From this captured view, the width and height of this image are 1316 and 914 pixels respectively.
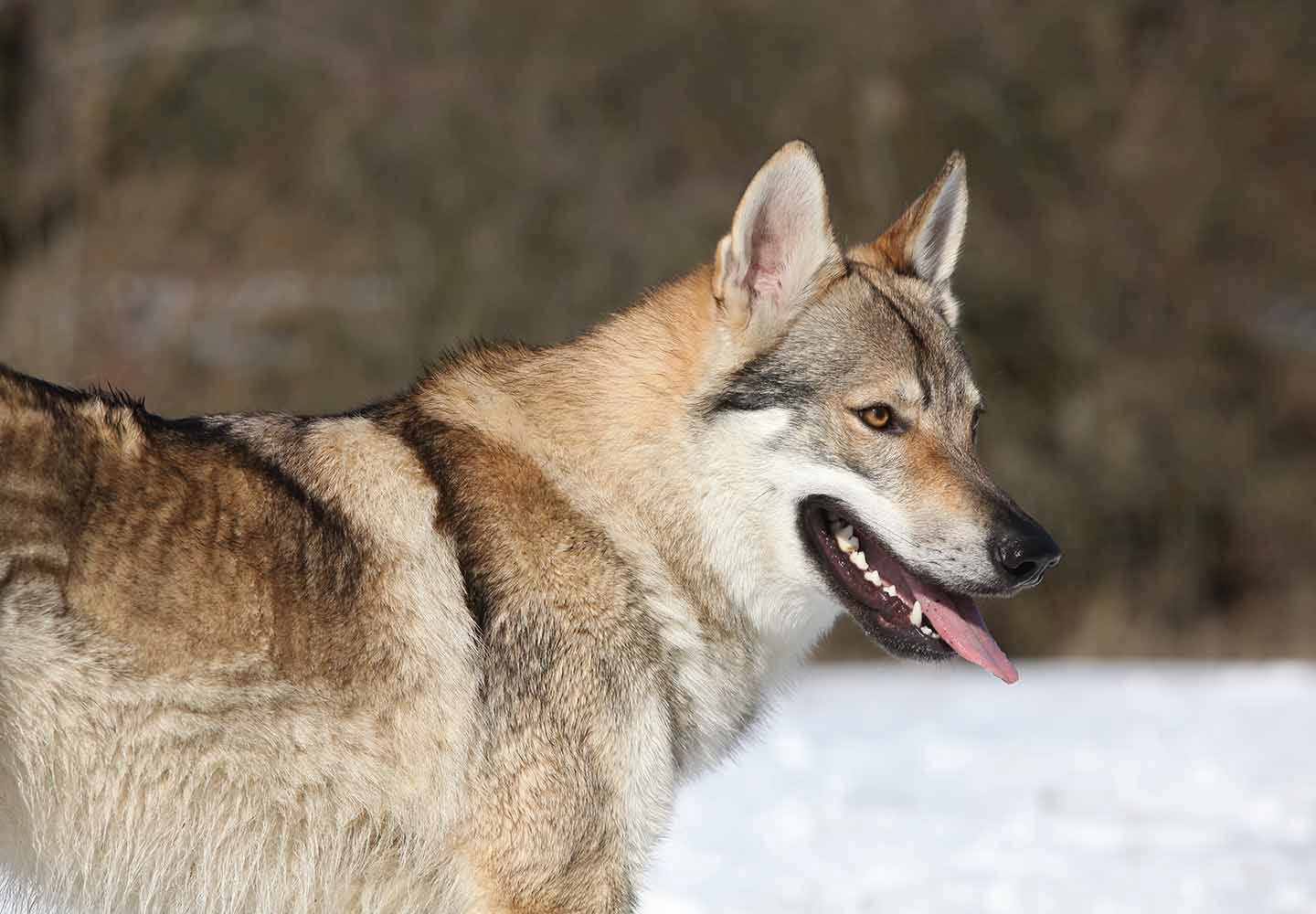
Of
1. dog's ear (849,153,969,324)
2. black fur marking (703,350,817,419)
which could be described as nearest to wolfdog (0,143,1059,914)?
black fur marking (703,350,817,419)

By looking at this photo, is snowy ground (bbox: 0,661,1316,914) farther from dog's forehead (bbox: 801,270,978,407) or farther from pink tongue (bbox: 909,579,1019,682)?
dog's forehead (bbox: 801,270,978,407)

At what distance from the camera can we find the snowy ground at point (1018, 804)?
5297 mm

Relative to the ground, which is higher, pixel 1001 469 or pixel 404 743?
pixel 404 743

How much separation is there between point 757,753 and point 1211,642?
7.89m

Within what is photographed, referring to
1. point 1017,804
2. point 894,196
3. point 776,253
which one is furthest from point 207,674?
point 894,196

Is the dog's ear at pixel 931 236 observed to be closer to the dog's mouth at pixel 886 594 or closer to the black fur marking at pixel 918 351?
the black fur marking at pixel 918 351

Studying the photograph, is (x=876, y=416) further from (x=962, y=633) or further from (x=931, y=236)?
(x=931, y=236)

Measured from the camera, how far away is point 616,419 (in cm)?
344

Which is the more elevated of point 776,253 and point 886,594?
point 776,253

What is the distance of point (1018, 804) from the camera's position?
6801 millimetres

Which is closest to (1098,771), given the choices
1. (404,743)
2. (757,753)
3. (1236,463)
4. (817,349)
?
(757,753)

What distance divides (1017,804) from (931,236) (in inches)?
148

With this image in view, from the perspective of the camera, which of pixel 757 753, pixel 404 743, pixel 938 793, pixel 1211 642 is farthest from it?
pixel 1211 642

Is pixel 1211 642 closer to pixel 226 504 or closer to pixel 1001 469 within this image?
pixel 1001 469
